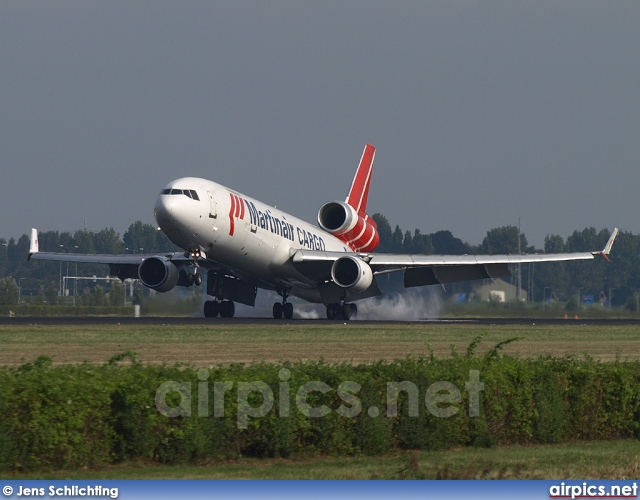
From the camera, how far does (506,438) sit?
15.3 metres

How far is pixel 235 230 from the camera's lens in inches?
1590

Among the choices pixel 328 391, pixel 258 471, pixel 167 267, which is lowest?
pixel 258 471

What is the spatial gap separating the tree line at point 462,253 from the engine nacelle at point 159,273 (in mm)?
19922

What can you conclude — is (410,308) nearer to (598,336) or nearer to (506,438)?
(598,336)

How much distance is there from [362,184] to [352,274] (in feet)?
46.1

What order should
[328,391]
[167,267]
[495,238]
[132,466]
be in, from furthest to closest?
[495,238], [167,267], [328,391], [132,466]

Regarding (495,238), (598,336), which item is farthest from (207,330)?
(495,238)

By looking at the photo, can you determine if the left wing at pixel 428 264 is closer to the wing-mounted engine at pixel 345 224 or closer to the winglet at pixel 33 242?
the wing-mounted engine at pixel 345 224

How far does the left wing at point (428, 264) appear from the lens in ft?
149

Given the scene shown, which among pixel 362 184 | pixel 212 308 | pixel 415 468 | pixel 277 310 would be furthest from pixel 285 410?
pixel 362 184

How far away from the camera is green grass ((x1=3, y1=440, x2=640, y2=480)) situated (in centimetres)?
1225

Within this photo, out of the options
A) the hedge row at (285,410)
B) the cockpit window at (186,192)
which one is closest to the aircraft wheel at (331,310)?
the cockpit window at (186,192)

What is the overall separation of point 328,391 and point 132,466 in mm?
2749

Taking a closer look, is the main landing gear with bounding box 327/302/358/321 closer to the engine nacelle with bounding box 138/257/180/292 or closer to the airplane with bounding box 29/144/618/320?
the airplane with bounding box 29/144/618/320
